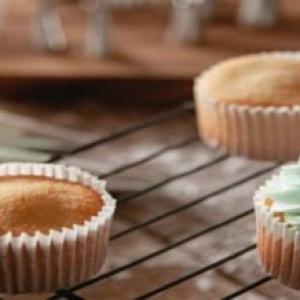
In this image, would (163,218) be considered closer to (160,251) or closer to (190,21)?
(160,251)

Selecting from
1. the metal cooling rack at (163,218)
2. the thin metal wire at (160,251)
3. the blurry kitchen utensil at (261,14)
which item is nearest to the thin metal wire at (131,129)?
the metal cooling rack at (163,218)

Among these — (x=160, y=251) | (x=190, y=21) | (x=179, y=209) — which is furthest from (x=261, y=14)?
(x=160, y=251)

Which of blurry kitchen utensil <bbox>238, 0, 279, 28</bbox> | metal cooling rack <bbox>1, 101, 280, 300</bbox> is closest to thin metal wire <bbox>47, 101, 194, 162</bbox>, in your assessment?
metal cooling rack <bbox>1, 101, 280, 300</bbox>

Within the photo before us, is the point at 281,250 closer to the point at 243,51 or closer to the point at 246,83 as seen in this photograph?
the point at 246,83

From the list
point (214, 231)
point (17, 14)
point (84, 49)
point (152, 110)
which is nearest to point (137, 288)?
point (214, 231)

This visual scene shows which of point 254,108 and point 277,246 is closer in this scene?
point 277,246

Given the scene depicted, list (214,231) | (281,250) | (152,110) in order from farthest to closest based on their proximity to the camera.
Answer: (152,110) < (214,231) < (281,250)

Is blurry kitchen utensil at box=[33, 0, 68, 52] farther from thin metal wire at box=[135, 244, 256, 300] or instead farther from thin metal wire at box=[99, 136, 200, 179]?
thin metal wire at box=[135, 244, 256, 300]
